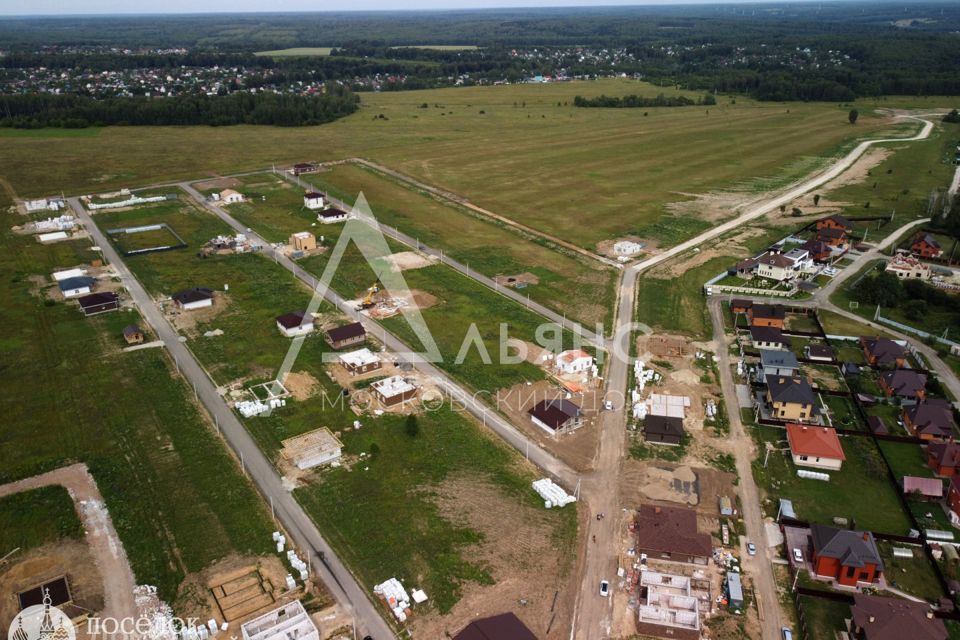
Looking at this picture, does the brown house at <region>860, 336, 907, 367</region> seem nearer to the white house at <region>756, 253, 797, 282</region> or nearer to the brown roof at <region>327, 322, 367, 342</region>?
the white house at <region>756, 253, 797, 282</region>

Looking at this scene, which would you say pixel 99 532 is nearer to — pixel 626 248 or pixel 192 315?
pixel 192 315

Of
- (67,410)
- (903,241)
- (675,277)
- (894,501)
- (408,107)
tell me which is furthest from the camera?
(408,107)

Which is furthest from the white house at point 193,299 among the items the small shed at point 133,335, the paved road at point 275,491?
the small shed at point 133,335

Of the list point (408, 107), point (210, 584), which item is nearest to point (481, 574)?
point (210, 584)

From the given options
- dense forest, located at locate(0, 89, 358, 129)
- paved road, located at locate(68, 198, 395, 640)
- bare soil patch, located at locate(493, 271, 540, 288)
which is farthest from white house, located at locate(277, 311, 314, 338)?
dense forest, located at locate(0, 89, 358, 129)

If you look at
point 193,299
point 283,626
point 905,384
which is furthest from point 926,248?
point 193,299

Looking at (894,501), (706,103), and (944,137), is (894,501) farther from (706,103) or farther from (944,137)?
(706,103)

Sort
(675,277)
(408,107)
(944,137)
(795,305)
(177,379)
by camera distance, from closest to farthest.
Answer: (177,379), (795,305), (675,277), (944,137), (408,107)
